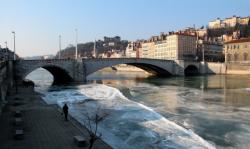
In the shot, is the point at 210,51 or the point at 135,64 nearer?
the point at 135,64

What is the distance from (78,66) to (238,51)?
47984mm

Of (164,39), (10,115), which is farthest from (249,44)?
(10,115)

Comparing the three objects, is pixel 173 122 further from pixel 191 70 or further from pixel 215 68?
pixel 191 70

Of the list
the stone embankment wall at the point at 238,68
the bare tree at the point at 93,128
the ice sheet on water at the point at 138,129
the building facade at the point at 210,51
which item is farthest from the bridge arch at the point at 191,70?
the bare tree at the point at 93,128

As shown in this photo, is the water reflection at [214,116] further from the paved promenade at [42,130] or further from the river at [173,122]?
the paved promenade at [42,130]

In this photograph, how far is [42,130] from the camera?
66.9ft

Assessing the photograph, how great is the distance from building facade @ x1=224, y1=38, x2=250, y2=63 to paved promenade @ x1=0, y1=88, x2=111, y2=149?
76094 millimetres

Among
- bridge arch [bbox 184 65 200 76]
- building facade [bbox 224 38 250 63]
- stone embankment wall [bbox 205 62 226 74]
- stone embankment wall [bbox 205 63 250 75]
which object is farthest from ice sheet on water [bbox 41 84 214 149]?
building facade [bbox 224 38 250 63]

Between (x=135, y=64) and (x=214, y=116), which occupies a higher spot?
(x=135, y=64)

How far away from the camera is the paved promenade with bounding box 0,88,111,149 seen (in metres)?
16.8

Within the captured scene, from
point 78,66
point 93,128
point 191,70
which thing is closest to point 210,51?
point 191,70

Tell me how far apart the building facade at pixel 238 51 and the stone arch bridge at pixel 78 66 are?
13683 mm

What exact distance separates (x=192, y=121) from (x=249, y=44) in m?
74.8

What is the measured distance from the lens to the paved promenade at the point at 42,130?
16.8 meters
